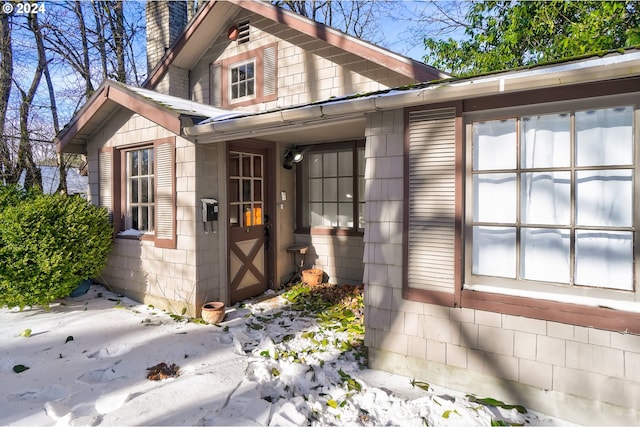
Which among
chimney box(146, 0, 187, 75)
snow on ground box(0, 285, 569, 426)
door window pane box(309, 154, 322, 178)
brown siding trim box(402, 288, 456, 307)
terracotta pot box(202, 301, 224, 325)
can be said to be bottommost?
snow on ground box(0, 285, 569, 426)

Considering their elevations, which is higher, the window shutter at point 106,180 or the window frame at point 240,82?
the window frame at point 240,82

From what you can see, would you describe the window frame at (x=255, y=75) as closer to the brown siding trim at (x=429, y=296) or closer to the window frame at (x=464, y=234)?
the window frame at (x=464, y=234)

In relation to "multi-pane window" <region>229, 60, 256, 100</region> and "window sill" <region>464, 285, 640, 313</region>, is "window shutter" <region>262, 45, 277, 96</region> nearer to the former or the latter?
Result: "multi-pane window" <region>229, 60, 256, 100</region>

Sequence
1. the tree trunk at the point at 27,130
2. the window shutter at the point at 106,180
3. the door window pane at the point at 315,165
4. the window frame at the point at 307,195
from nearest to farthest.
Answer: the window shutter at the point at 106,180 < the window frame at the point at 307,195 < the door window pane at the point at 315,165 < the tree trunk at the point at 27,130

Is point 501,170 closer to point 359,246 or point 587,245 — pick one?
point 587,245

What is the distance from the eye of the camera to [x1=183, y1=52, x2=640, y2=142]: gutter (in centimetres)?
243

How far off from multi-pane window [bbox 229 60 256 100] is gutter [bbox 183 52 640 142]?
9.51 ft

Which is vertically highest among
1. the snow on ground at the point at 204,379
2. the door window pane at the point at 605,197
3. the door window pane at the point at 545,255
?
the door window pane at the point at 605,197

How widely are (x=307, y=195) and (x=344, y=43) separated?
265cm

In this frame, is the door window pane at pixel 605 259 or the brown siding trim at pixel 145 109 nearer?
the door window pane at pixel 605 259

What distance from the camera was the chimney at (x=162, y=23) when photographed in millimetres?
8852

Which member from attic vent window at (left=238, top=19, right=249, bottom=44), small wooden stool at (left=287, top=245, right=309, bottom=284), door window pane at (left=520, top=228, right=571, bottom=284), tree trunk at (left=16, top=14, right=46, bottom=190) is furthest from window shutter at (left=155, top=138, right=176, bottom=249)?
tree trunk at (left=16, top=14, right=46, bottom=190)

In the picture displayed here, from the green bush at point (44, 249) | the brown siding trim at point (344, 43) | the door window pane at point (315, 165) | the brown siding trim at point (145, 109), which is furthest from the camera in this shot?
the door window pane at point (315, 165)

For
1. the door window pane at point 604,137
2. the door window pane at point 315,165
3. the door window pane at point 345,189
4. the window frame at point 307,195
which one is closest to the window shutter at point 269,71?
the window frame at point 307,195
